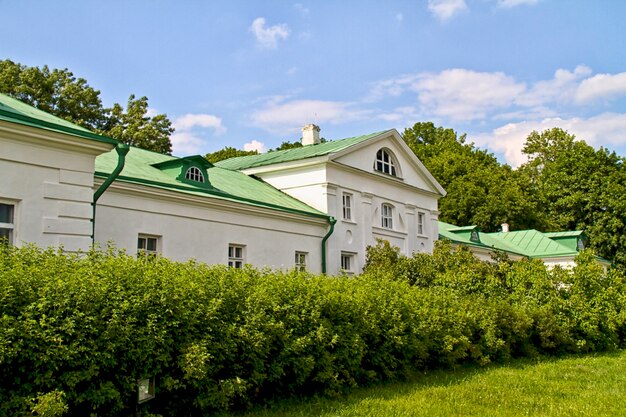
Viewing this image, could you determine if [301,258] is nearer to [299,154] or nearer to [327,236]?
[327,236]

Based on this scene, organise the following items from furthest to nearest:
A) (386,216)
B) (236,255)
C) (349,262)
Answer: (386,216), (349,262), (236,255)

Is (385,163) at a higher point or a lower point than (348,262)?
higher

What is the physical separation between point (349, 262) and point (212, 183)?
6306mm

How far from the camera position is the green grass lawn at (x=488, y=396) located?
855cm

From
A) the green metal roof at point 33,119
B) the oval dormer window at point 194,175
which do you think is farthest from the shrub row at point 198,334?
the oval dormer window at point 194,175

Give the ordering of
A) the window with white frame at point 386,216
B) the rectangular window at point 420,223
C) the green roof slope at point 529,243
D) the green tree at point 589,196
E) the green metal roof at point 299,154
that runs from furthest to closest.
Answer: the green tree at point 589,196 → the green roof slope at point 529,243 → the rectangular window at point 420,223 → the window with white frame at point 386,216 → the green metal roof at point 299,154

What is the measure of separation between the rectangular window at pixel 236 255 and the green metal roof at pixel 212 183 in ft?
4.41

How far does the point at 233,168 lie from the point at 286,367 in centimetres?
1652

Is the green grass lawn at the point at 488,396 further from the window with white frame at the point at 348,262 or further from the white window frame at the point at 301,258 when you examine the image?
the window with white frame at the point at 348,262

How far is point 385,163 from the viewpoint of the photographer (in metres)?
25.5

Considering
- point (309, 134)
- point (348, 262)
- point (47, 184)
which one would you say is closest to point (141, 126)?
point (309, 134)

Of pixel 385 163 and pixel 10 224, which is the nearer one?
pixel 10 224

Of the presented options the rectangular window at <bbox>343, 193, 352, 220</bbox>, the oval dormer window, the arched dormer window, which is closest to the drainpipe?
the rectangular window at <bbox>343, 193, 352, 220</bbox>

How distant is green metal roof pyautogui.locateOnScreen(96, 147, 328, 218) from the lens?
631 inches
